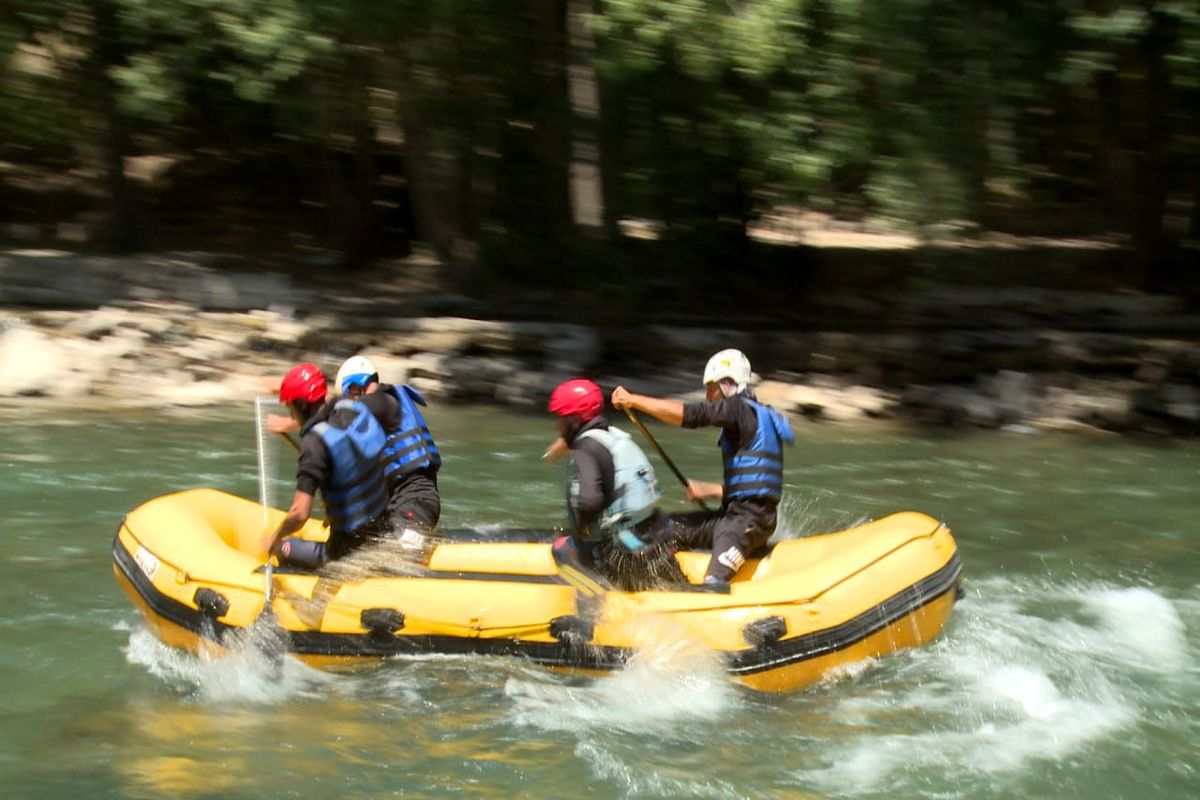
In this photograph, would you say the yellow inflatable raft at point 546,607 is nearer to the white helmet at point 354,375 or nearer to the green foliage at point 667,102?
the white helmet at point 354,375

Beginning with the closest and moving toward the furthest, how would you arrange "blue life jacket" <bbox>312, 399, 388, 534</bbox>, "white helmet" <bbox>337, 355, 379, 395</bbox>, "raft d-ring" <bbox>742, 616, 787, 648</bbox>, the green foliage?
"raft d-ring" <bbox>742, 616, 787, 648</bbox> < "blue life jacket" <bbox>312, 399, 388, 534</bbox> < "white helmet" <bbox>337, 355, 379, 395</bbox> < the green foliage

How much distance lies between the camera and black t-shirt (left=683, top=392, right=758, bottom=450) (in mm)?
6688

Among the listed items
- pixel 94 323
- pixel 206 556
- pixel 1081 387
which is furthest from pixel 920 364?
pixel 206 556

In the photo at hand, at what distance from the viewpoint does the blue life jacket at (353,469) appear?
662 cm

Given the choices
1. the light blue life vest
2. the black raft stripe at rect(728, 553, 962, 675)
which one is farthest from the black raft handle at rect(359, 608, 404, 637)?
the black raft stripe at rect(728, 553, 962, 675)

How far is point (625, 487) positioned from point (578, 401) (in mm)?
436

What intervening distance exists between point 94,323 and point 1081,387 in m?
9.59

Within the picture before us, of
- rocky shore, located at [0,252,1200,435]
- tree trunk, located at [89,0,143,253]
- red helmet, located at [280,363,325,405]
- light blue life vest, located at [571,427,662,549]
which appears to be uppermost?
red helmet, located at [280,363,325,405]

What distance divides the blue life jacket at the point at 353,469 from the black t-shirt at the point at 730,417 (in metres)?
1.42

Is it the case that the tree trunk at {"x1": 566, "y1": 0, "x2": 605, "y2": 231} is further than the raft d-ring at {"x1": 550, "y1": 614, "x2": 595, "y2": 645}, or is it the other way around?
the tree trunk at {"x1": 566, "y1": 0, "x2": 605, "y2": 231}

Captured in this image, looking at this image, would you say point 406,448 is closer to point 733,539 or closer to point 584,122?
point 733,539

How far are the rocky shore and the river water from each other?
5.05 m

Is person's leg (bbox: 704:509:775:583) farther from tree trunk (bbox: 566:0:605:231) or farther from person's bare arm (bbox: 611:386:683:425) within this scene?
tree trunk (bbox: 566:0:605:231)

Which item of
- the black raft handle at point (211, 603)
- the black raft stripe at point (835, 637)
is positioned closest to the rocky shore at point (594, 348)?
the black raft stripe at point (835, 637)
